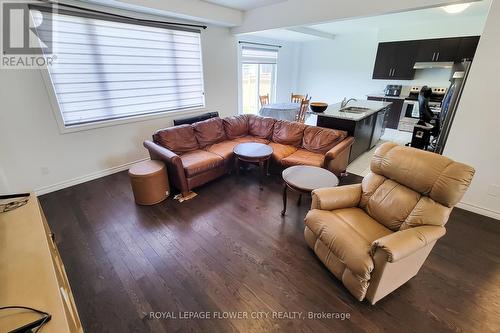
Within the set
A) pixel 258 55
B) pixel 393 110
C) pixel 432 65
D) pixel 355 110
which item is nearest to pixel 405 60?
pixel 432 65

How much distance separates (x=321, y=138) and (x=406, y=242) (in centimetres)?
212

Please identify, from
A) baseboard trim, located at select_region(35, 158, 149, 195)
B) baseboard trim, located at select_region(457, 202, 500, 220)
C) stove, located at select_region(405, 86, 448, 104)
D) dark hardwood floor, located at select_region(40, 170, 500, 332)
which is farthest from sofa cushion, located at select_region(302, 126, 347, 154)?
stove, located at select_region(405, 86, 448, 104)

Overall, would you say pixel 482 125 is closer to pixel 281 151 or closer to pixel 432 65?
pixel 281 151

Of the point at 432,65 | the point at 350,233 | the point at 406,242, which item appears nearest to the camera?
the point at 406,242

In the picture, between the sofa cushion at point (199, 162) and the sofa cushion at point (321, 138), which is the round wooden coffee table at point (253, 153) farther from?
the sofa cushion at point (321, 138)

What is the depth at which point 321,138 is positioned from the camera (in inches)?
130

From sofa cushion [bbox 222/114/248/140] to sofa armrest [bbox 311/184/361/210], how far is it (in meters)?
2.33

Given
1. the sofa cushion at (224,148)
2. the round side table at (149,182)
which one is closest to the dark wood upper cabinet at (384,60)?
the sofa cushion at (224,148)

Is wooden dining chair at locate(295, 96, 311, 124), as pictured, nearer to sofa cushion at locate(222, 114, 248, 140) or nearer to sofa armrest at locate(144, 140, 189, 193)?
sofa cushion at locate(222, 114, 248, 140)

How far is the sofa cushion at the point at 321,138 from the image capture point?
321cm

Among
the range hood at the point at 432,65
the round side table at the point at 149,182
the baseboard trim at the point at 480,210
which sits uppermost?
the range hood at the point at 432,65

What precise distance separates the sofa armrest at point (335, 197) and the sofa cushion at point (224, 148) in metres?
1.70

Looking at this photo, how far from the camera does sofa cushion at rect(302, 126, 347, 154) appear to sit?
126 inches

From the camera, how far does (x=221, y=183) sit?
333 cm
